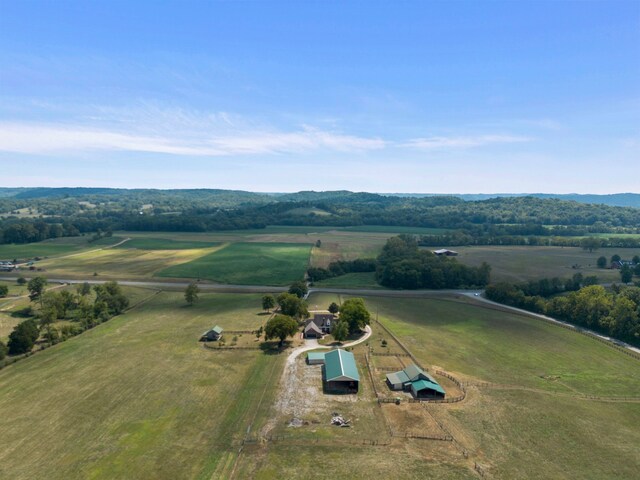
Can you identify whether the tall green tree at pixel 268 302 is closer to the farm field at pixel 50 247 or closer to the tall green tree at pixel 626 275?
the tall green tree at pixel 626 275

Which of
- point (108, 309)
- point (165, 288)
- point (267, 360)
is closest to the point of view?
point (267, 360)

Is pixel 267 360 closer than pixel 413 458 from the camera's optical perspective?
No

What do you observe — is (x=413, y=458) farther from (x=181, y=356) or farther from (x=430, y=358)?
(x=181, y=356)

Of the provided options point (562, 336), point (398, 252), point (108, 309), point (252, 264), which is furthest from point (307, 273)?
point (562, 336)

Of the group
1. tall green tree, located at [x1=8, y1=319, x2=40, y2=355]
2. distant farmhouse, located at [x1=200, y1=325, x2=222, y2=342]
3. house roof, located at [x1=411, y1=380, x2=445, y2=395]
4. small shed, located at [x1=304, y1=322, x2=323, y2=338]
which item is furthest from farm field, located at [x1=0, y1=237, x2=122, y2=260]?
house roof, located at [x1=411, y1=380, x2=445, y2=395]

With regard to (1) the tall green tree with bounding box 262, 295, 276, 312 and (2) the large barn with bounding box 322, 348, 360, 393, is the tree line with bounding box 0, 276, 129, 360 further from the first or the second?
(2) the large barn with bounding box 322, 348, 360, 393

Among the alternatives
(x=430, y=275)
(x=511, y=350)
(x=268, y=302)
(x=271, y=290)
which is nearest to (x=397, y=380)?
(x=511, y=350)

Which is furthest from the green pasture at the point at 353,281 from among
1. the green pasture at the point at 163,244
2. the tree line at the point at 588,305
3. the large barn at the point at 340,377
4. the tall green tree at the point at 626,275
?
the green pasture at the point at 163,244

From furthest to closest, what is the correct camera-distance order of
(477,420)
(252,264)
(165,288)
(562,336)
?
(252,264)
(165,288)
(562,336)
(477,420)
